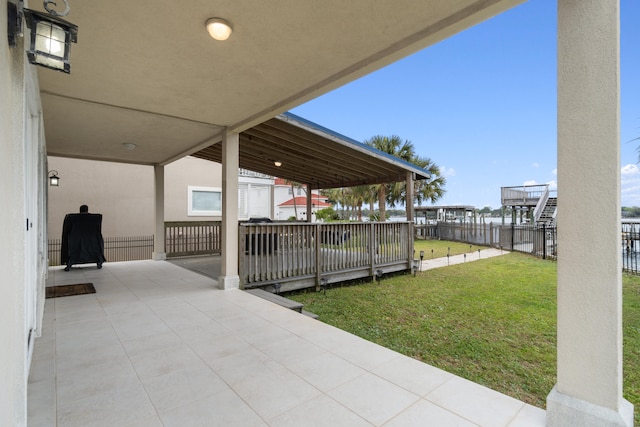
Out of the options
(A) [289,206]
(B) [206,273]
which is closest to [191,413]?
(B) [206,273]

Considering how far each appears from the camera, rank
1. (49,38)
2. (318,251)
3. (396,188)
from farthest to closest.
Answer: (396,188) → (318,251) → (49,38)

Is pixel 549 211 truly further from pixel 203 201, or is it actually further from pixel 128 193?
pixel 128 193

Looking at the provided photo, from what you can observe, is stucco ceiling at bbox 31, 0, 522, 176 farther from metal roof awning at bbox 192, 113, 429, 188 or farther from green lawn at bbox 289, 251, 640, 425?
green lawn at bbox 289, 251, 640, 425

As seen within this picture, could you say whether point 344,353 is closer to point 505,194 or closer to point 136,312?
point 136,312

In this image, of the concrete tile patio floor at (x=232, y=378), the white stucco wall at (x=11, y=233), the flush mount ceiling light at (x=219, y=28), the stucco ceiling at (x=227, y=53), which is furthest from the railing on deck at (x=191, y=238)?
the white stucco wall at (x=11, y=233)

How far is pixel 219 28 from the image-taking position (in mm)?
2318

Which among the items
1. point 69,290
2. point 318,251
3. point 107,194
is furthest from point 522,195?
point 69,290

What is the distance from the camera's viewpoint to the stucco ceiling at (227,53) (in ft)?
7.05

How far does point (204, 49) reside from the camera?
2670mm

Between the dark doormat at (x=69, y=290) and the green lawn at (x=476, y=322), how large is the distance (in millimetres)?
3643

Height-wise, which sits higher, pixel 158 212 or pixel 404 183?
pixel 404 183

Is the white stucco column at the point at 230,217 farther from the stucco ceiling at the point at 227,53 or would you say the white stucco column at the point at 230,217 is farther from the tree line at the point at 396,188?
the tree line at the point at 396,188

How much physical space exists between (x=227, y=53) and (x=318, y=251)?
4313mm

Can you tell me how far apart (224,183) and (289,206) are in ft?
57.3
